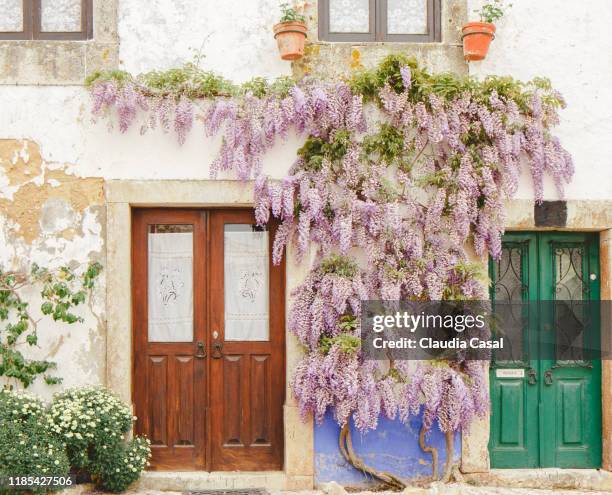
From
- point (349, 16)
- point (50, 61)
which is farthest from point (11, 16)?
point (349, 16)

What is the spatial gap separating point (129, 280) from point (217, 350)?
2.88ft

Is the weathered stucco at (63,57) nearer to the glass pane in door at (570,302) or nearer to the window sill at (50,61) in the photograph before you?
the window sill at (50,61)

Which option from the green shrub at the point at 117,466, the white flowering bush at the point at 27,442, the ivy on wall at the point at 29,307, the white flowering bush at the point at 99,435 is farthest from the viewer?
the ivy on wall at the point at 29,307

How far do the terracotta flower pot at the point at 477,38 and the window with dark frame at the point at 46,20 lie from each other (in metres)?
2.92

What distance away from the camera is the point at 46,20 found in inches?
258

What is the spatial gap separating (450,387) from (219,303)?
6.23 feet

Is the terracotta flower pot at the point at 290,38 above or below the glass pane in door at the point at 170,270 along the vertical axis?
above

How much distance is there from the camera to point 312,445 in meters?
6.34

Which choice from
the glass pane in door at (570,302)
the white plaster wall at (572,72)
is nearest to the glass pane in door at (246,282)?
the white plaster wall at (572,72)

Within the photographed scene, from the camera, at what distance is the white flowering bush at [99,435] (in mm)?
5777

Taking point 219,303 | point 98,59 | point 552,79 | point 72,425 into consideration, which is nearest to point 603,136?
point 552,79

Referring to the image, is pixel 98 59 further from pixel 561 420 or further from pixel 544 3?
pixel 561 420

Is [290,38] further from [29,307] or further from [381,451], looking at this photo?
[381,451]

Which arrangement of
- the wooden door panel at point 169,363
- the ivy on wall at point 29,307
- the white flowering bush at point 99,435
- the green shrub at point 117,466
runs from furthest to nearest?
the wooden door panel at point 169,363
the ivy on wall at point 29,307
the green shrub at point 117,466
the white flowering bush at point 99,435
